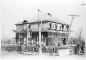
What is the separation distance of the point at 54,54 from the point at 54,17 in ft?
1.09

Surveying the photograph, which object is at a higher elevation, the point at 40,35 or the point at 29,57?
the point at 40,35

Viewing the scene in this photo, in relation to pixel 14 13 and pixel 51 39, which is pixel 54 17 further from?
pixel 14 13

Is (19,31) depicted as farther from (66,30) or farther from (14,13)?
(66,30)

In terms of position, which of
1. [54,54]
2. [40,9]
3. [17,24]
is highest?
[40,9]

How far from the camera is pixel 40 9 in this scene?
1.55 metres

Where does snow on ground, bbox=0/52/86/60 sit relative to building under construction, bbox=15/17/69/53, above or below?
below

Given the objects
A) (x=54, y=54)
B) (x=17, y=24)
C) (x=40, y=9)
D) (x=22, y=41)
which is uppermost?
(x=40, y=9)

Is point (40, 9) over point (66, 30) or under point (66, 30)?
over

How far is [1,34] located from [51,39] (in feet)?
1.46

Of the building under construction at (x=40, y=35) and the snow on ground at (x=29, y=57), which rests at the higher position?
the building under construction at (x=40, y=35)
